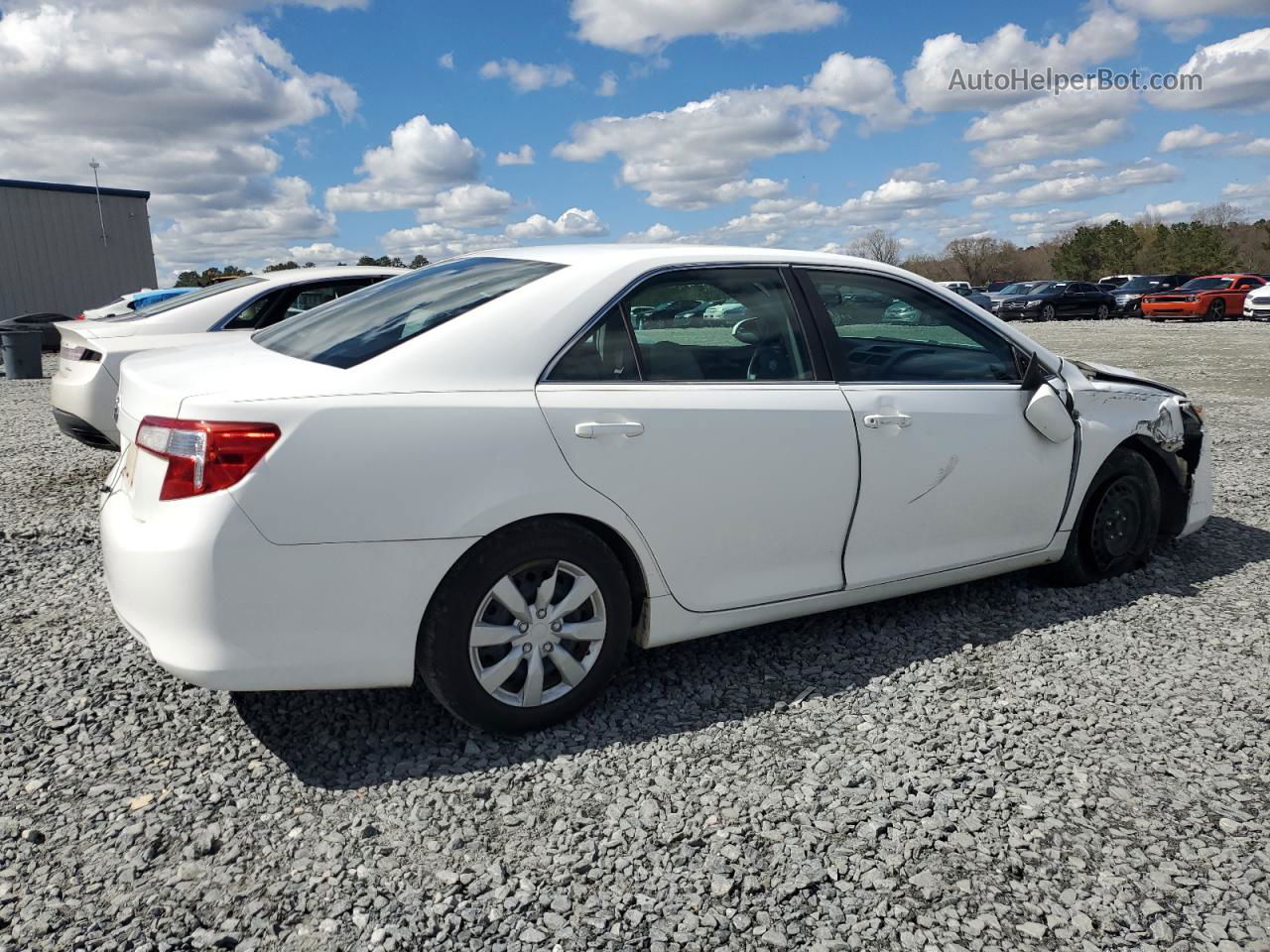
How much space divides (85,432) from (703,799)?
517 cm

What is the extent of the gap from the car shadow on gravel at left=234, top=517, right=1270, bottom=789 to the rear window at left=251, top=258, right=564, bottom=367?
122 centimetres

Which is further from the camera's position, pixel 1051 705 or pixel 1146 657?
pixel 1146 657

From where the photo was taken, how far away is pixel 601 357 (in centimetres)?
318

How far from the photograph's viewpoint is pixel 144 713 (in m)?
3.29

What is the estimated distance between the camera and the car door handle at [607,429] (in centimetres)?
300

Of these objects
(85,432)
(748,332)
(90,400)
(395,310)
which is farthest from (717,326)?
(85,432)

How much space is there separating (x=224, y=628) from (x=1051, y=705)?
270cm

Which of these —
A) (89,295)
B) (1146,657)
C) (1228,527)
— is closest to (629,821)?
(1146,657)

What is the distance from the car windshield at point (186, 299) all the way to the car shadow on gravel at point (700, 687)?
4497mm

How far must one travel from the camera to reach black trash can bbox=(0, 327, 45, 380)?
16250 millimetres

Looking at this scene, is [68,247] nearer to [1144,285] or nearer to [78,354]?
[78,354]

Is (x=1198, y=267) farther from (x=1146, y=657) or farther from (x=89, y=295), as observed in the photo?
(x=1146, y=657)

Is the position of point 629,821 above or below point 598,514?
below

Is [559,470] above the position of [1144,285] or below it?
below
